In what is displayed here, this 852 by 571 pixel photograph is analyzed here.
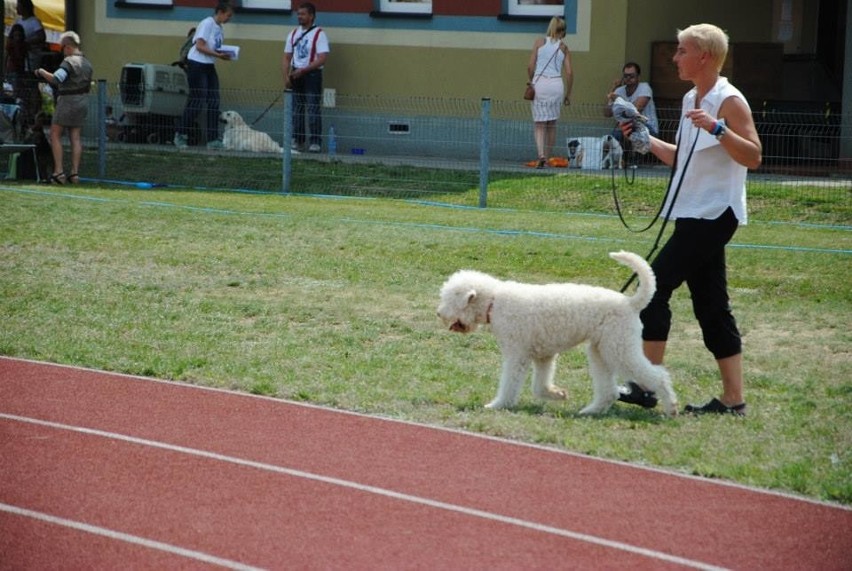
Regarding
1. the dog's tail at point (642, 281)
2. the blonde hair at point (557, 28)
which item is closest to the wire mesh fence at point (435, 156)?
the blonde hair at point (557, 28)

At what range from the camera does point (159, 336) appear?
10.2 m

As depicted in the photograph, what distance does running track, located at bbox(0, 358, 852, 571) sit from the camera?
5656 millimetres

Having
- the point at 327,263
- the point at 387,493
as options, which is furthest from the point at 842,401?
the point at 327,263

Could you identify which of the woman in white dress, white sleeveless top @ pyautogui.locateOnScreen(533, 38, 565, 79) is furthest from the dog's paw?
white sleeveless top @ pyautogui.locateOnScreen(533, 38, 565, 79)

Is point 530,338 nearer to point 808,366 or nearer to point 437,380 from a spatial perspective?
point 437,380

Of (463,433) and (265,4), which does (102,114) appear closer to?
(265,4)

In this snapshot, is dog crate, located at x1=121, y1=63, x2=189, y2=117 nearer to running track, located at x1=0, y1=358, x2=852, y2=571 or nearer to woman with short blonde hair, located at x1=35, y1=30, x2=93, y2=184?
woman with short blonde hair, located at x1=35, y1=30, x2=93, y2=184

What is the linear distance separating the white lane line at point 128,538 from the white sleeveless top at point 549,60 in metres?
16.6

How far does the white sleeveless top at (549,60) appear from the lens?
2173 cm

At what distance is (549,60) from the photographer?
2175cm

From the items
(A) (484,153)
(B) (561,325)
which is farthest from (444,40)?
(B) (561,325)

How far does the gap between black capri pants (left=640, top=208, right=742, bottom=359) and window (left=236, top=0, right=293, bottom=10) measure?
60.7 ft

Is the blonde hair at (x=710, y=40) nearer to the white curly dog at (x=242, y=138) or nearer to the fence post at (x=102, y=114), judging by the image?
the fence post at (x=102, y=114)

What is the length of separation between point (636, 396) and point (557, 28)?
14.3 metres
